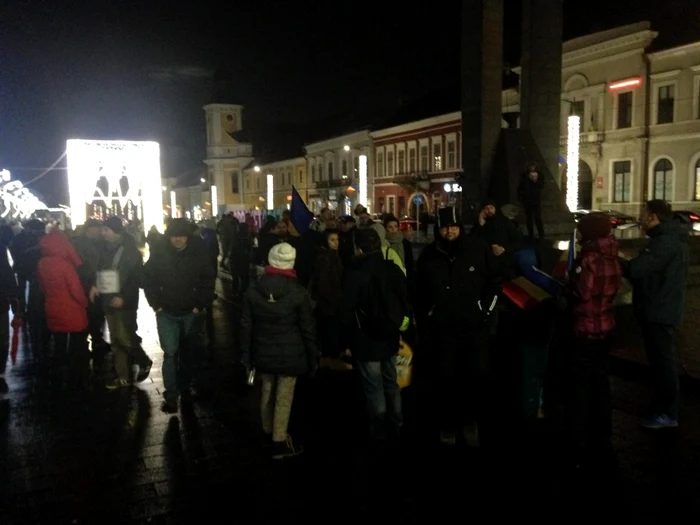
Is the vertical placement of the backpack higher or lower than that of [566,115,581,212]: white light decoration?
lower

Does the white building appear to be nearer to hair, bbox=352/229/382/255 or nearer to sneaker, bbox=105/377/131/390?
sneaker, bbox=105/377/131/390

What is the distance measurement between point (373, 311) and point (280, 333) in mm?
728

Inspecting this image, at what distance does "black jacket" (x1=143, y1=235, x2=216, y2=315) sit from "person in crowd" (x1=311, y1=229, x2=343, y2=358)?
4.34 feet

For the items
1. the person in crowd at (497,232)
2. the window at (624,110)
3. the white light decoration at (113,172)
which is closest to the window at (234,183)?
the window at (624,110)

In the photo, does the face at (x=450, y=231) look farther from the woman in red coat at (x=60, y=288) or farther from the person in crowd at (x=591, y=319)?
the woman in red coat at (x=60, y=288)

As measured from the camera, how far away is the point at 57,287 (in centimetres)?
707

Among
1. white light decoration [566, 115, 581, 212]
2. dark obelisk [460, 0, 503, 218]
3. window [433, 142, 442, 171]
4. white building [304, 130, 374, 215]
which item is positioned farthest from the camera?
white building [304, 130, 374, 215]

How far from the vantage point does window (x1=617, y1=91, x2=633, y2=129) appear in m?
37.6

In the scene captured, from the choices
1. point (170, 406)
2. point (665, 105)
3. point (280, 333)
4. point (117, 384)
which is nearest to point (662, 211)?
point (280, 333)

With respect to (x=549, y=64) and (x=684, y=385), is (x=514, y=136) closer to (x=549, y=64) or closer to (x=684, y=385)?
(x=549, y=64)

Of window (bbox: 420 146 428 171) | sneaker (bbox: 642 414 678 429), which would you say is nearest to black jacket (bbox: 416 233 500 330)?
sneaker (bbox: 642 414 678 429)

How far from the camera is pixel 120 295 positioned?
24.0 feet

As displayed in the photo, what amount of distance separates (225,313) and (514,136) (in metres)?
7.86

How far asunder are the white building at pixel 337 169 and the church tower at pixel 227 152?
20.4 metres
